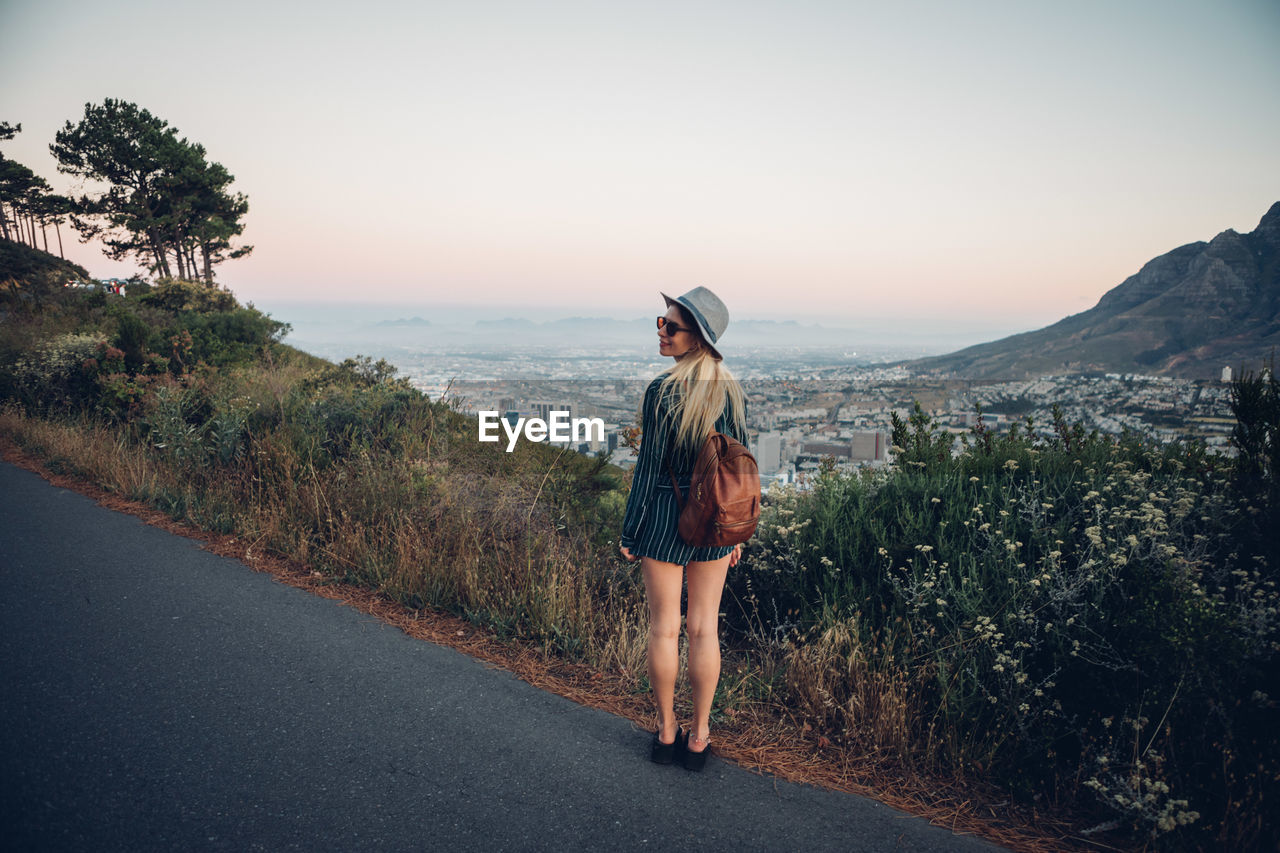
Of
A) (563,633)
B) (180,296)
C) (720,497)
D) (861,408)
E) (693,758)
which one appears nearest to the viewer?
(720,497)

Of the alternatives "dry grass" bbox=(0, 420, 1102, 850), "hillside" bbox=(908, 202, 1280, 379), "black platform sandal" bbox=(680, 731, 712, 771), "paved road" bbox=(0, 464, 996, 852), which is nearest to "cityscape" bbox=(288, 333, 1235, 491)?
"dry grass" bbox=(0, 420, 1102, 850)

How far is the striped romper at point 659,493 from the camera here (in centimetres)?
272

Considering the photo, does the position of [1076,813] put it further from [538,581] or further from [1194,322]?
[1194,322]

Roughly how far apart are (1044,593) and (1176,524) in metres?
0.90

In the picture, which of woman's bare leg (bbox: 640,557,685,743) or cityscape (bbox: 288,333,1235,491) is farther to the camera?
cityscape (bbox: 288,333,1235,491)

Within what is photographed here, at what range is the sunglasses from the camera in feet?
8.98

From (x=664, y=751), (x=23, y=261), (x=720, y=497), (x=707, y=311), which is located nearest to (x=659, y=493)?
(x=720, y=497)

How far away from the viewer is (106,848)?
7.16ft

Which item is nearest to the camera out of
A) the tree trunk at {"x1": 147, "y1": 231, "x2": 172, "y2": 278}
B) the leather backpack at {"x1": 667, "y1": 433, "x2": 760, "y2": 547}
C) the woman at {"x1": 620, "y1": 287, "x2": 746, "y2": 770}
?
the leather backpack at {"x1": 667, "y1": 433, "x2": 760, "y2": 547}

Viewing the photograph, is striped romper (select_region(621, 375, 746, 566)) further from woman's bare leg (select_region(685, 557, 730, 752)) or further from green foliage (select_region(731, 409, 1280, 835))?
green foliage (select_region(731, 409, 1280, 835))

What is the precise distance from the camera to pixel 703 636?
2.82m

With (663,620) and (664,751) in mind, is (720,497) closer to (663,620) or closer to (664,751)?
(663,620)

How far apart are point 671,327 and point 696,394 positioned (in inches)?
13.3

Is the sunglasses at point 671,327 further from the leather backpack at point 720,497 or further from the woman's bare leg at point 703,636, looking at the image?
the woman's bare leg at point 703,636
